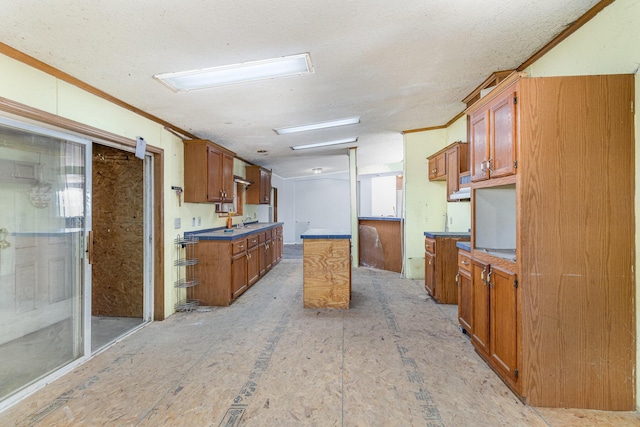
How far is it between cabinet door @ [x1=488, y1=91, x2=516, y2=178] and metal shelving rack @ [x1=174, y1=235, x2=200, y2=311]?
345cm

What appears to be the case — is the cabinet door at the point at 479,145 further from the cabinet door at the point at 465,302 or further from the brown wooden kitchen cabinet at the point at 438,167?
the brown wooden kitchen cabinet at the point at 438,167

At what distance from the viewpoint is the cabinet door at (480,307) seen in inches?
87.7

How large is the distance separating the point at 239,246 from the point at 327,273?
1.34m

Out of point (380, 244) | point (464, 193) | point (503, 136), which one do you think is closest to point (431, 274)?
point (464, 193)

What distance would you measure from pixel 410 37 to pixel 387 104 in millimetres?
1416

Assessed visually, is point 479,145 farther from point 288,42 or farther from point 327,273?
point 327,273

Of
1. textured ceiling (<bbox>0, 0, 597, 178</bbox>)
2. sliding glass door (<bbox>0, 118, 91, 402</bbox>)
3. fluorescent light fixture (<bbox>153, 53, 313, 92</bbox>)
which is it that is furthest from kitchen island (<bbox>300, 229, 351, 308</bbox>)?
sliding glass door (<bbox>0, 118, 91, 402</bbox>)

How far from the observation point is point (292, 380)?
82.3 inches

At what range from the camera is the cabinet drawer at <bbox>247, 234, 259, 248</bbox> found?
14.8ft

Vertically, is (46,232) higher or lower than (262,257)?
higher

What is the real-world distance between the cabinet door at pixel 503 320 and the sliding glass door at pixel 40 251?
130 inches

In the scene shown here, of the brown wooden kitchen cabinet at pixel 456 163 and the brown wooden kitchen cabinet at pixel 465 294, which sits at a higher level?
the brown wooden kitchen cabinet at pixel 456 163

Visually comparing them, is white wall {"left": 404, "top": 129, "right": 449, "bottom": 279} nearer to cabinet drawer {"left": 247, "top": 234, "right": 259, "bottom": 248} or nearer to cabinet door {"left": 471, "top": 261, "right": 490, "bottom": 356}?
cabinet door {"left": 471, "top": 261, "right": 490, "bottom": 356}

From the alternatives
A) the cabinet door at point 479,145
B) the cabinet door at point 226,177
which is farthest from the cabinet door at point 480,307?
the cabinet door at point 226,177
